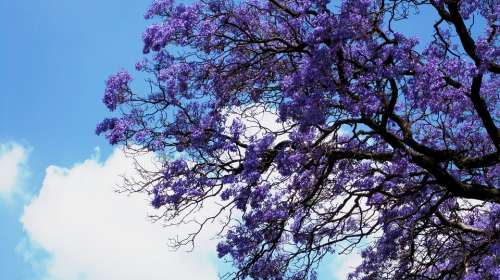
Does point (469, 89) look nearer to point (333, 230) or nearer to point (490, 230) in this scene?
point (490, 230)

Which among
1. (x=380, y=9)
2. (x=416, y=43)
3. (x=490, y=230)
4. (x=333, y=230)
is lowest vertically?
(x=490, y=230)

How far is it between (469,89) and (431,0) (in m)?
1.53

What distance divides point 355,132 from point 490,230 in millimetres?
3122

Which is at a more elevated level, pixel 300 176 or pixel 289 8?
pixel 289 8

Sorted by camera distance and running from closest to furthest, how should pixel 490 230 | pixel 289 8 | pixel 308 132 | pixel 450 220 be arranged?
pixel 308 132, pixel 289 8, pixel 490 230, pixel 450 220

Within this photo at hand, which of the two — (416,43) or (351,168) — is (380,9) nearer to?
(416,43)

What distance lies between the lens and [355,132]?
10898mm

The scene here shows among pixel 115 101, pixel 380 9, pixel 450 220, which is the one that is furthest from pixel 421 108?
pixel 115 101

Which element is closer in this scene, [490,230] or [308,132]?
[308,132]

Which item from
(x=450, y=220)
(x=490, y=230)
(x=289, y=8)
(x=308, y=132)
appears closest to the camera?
(x=308, y=132)

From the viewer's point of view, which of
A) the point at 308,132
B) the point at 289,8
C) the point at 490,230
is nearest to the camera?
the point at 308,132

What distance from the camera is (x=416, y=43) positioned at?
1059cm

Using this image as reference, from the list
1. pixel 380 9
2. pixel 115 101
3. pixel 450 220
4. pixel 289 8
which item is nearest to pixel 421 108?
pixel 380 9

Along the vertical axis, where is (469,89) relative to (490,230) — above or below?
above
